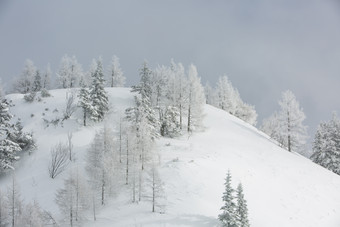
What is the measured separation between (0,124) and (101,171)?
1881cm

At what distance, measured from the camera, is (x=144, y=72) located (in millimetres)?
52375

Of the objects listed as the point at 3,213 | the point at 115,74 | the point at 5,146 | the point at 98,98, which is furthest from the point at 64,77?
the point at 3,213

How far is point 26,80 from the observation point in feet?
279

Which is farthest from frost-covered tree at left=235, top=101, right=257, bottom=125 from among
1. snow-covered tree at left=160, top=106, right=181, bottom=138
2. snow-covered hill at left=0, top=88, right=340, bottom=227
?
snow-covered tree at left=160, top=106, right=181, bottom=138

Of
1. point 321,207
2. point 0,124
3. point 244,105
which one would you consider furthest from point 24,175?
point 244,105

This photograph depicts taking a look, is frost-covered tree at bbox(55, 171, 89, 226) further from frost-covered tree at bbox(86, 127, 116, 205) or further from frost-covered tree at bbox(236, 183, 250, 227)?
frost-covered tree at bbox(236, 183, 250, 227)

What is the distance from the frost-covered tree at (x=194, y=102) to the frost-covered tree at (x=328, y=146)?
25.3 m

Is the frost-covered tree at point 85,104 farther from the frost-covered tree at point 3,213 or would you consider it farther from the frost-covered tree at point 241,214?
the frost-covered tree at point 241,214

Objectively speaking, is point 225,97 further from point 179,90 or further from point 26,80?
point 26,80

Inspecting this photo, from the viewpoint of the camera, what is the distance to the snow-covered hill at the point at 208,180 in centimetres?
2502

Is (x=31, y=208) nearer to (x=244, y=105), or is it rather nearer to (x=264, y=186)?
(x=264, y=186)

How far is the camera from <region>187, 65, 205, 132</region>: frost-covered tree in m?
48.9

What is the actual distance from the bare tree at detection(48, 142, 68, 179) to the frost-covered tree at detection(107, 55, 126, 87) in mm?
47804

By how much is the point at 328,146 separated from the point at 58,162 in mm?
49173
